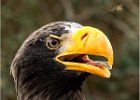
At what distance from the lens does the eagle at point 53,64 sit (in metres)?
5.54

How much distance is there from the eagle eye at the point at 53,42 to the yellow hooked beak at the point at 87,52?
0.08 m

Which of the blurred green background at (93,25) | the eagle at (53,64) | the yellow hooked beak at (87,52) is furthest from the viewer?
the blurred green background at (93,25)

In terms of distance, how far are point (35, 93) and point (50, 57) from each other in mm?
331

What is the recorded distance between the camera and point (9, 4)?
10.3 m

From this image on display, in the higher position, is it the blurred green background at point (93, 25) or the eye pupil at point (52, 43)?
the blurred green background at point (93, 25)

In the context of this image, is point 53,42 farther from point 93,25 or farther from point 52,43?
point 93,25

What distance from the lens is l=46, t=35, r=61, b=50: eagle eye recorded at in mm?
5609

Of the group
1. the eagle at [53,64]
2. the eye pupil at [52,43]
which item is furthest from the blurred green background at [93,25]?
the eye pupil at [52,43]

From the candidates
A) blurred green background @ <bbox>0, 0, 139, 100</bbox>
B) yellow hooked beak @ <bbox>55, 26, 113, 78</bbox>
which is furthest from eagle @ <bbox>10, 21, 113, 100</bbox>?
blurred green background @ <bbox>0, 0, 139, 100</bbox>

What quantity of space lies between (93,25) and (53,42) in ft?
19.3

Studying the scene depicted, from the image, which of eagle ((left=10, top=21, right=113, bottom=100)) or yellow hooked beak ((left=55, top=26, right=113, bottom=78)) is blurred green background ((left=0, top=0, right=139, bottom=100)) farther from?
yellow hooked beak ((left=55, top=26, right=113, bottom=78))

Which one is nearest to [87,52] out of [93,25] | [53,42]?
[53,42]

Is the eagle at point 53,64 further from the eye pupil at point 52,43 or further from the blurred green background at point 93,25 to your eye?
the blurred green background at point 93,25

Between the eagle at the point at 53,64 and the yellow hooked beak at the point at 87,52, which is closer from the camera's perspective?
the yellow hooked beak at the point at 87,52
